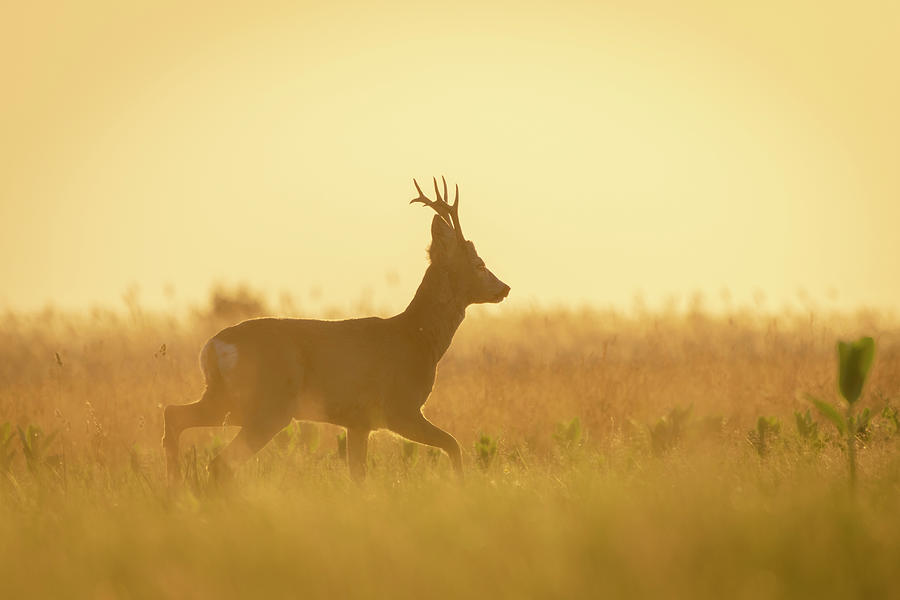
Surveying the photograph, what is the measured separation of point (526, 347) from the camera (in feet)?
64.0

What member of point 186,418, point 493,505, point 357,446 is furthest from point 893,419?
point 186,418

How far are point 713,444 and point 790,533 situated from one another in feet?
14.0

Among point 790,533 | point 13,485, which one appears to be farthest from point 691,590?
point 13,485

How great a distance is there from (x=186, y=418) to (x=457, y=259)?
253 centimetres

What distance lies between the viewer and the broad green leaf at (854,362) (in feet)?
20.0

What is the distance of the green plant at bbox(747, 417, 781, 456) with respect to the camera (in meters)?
8.94

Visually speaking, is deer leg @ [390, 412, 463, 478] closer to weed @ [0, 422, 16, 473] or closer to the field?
the field

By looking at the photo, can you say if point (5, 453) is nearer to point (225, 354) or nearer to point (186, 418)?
point (186, 418)

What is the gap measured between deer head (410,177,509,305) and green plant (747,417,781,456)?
2.35 m

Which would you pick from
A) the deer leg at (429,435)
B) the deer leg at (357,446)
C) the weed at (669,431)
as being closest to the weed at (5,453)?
the deer leg at (357,446)

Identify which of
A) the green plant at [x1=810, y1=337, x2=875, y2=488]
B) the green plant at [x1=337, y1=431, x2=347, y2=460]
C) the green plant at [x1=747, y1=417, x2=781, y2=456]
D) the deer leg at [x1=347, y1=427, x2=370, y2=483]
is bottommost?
the green plant at [x1=747, y1=417, x2=781, y2=456]

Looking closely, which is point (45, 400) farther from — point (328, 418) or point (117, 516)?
point (117, 516)

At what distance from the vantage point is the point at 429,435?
821cm

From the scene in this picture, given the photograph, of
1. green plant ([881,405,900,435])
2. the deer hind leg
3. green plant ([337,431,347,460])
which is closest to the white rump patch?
the deer hind leg
